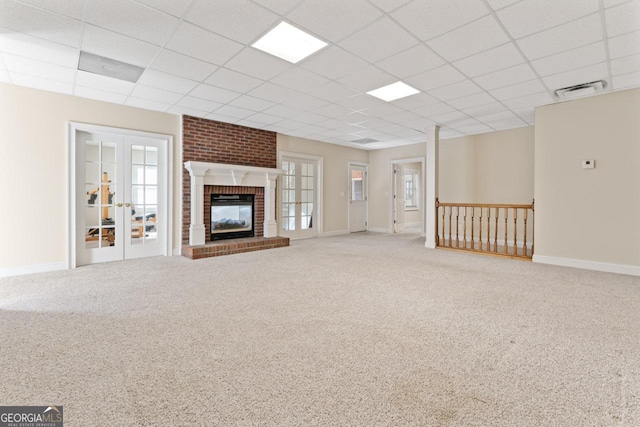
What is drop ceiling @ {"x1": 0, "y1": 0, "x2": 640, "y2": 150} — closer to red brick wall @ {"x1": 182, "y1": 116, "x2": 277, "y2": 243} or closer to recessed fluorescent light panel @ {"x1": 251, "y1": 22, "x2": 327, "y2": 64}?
recessed fluorescent light panel @ {"x1": 251, "y1": 22, "x2": 327, "y2": 64}

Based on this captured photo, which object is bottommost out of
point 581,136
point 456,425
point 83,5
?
point 456,425

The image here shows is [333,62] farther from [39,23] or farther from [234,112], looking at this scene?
[39,23]

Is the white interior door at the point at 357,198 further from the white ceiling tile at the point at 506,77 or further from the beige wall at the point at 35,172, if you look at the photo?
the beige wall at the point at 35,172

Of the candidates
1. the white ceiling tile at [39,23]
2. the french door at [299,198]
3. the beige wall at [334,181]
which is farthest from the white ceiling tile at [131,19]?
the beige wall at [334,181]

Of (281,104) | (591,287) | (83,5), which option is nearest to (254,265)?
(281,104)

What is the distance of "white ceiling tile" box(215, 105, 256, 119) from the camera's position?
495 cm

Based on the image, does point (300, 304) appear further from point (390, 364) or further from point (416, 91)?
point (416, 91)

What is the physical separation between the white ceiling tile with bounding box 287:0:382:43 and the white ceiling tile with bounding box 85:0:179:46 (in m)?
1.09

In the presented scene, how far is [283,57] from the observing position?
3.20 meters

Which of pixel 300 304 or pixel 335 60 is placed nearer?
pixel 300 304

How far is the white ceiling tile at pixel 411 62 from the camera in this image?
3.07 m

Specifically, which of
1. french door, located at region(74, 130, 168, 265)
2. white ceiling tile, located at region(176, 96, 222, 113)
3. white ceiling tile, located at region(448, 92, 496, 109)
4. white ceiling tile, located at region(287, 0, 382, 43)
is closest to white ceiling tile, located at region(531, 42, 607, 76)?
white ceiling tile, located at region(448, 92, 496, 109)

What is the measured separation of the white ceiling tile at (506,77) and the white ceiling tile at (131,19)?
11.4ft

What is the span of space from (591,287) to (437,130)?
3.82 metres
